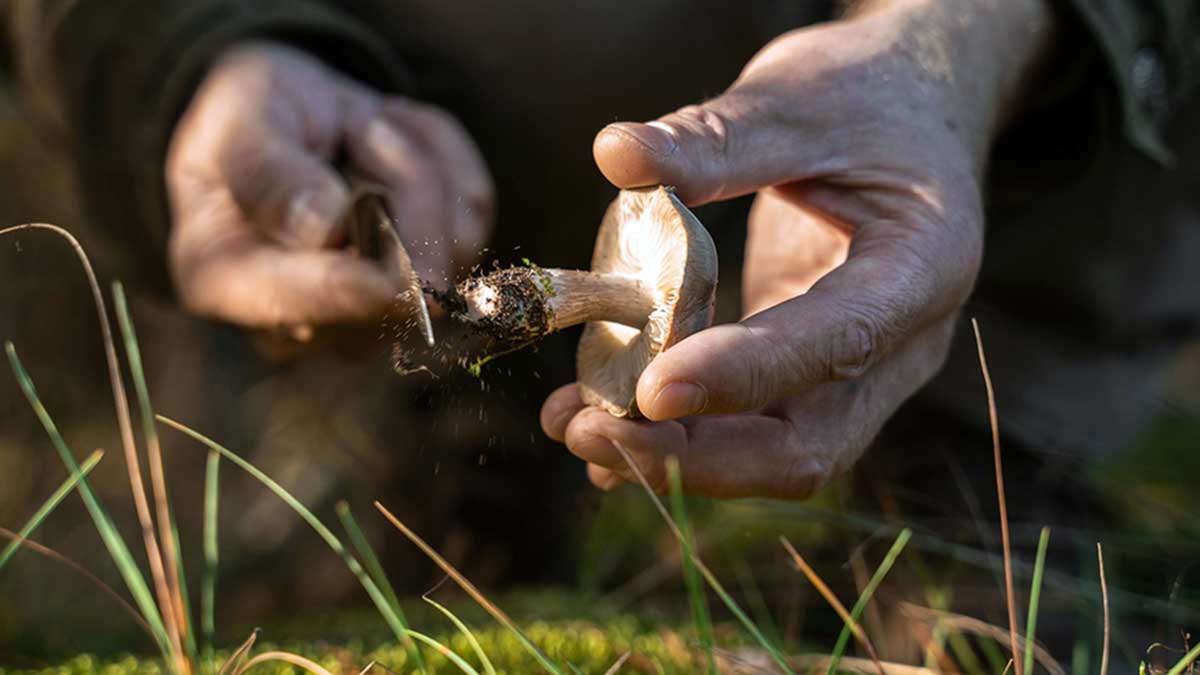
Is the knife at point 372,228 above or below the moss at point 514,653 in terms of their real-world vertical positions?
above

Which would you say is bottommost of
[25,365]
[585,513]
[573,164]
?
[585,513]

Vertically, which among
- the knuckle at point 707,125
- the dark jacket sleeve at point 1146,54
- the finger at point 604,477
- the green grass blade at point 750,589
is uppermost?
the knuckle at point 707,125

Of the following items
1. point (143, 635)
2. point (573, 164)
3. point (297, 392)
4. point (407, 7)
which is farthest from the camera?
point (297, 392)

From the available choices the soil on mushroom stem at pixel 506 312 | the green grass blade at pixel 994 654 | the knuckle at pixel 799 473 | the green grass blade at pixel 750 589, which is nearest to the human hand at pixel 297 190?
the soil on mushroom stem at pixel 506 312

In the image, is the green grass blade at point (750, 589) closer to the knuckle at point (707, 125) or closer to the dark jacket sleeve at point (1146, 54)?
the knuckle at point (707, 125)

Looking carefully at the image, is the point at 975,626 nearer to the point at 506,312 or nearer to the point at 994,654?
the point at 994,654

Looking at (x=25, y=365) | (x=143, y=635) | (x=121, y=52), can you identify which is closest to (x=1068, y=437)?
(x=143, y=635)

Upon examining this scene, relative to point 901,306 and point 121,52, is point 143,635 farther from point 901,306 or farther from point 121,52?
point 901,306

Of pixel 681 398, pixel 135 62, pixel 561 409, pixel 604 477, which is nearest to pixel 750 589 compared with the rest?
pixel 604 477
